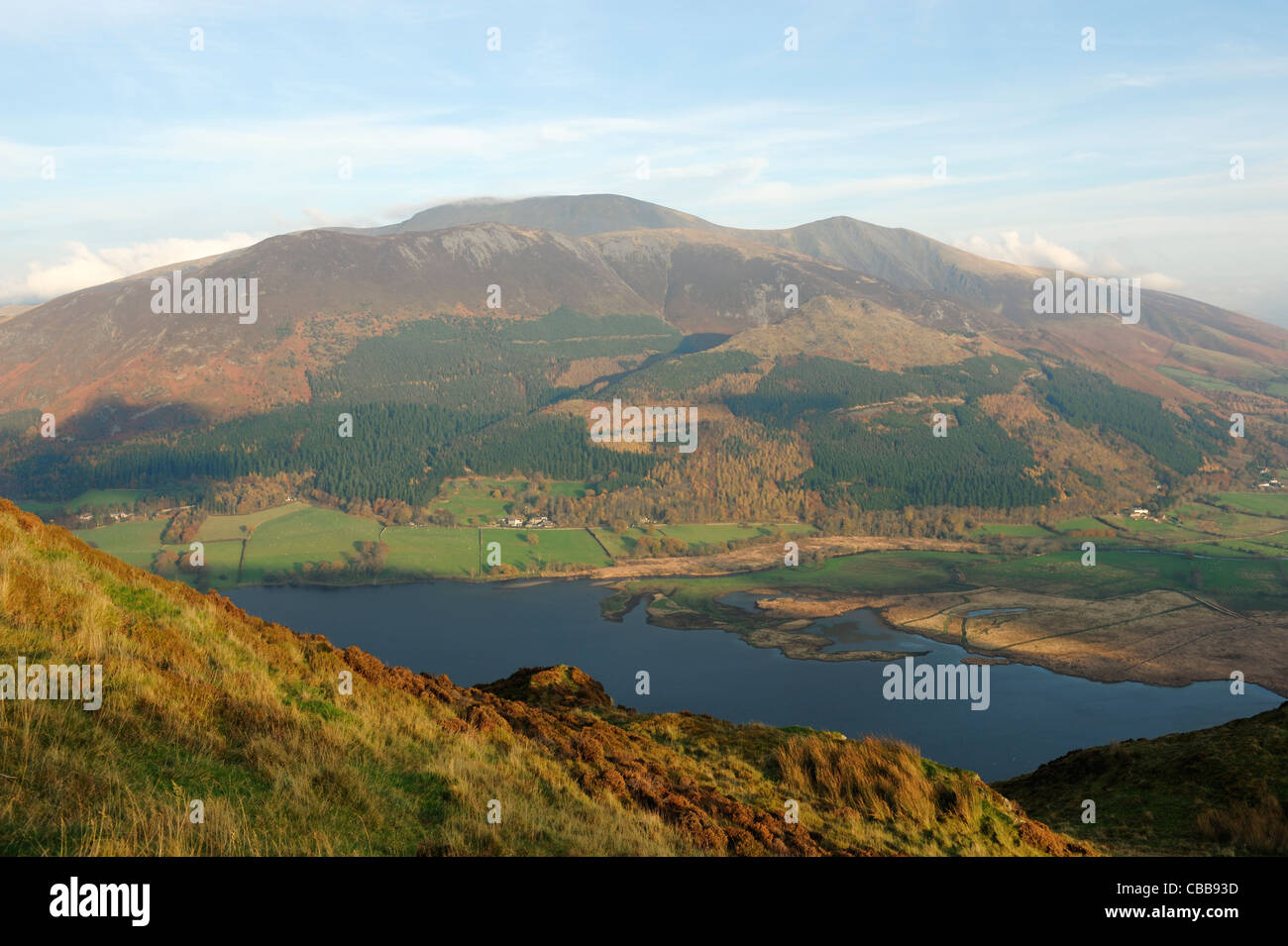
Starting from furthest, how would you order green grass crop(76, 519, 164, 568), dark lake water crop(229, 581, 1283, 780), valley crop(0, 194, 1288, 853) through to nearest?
green grass crop(76, 519, 164, 568)
dark lake water crop(229, 581, 1283, 780)
valley crop(0, 194, 1288, 853)

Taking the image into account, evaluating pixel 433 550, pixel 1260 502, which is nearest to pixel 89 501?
pixel 433 550

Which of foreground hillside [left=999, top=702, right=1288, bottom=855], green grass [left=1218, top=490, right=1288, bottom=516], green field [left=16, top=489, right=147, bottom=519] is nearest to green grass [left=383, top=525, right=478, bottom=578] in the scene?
green field [left=16, top=489, right=147, bottom=519]

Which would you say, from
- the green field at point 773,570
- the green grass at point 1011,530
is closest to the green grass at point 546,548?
the green field at point 773,570

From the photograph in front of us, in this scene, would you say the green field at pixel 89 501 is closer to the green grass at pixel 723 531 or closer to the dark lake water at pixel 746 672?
the dark lake water at pixel 746 672

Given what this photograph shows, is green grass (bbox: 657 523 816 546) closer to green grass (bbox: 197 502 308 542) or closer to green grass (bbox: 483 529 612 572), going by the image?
green grass (bbox: 483 529 612 572)

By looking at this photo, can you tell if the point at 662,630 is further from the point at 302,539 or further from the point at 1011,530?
the point at 1011,530

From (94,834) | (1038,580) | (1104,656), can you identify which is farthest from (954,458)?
(94,834)
